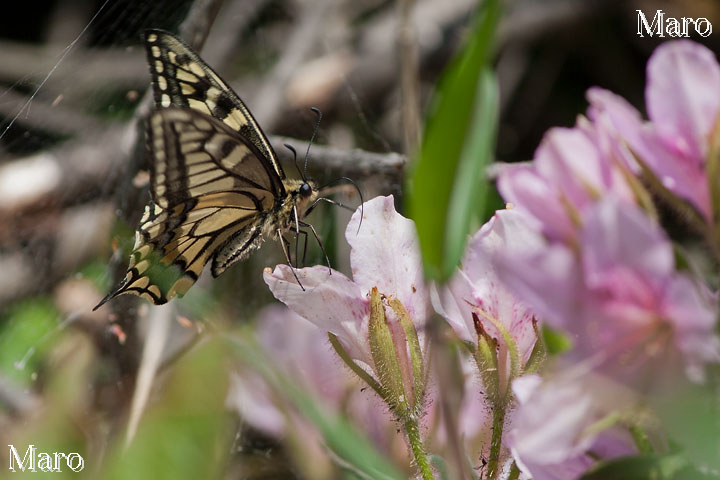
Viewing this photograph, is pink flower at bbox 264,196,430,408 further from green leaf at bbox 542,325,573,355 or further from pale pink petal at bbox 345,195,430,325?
green leaf at bbox 542,325,573,355

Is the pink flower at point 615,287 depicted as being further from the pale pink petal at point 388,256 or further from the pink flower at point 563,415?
the pale pink petal at point 388,256

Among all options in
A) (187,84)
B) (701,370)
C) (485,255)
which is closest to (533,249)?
(485,255)

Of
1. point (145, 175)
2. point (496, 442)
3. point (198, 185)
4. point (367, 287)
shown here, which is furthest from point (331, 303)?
point (145, 175)

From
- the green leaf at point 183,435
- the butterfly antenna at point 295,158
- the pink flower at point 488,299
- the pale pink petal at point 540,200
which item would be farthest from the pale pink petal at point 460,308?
the butterfly antenna at point 295,158

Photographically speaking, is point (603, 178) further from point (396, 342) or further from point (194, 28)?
point (194, 28)

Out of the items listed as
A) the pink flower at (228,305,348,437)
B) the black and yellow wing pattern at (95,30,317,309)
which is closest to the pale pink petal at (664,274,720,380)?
the pink flower at (228,305,348,437)

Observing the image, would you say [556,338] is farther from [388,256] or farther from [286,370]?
[286,370]

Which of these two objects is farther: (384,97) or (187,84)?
(384,97)
